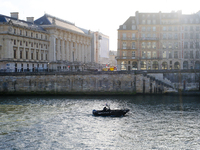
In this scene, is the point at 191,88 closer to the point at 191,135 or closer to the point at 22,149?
the point at 191,135

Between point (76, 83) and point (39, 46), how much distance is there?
35.0 m

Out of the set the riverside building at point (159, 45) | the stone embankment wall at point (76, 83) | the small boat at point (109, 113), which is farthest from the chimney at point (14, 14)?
the small boat at point (109, 113)

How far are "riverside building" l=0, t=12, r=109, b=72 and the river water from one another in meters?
37.3

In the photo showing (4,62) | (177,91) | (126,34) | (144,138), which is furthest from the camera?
(126,34)

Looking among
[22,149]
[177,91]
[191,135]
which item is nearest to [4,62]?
[177,91]

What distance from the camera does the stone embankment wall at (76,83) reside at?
80.6 metres

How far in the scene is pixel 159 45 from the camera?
106500mm

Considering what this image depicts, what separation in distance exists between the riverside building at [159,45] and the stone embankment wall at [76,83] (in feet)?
87.5

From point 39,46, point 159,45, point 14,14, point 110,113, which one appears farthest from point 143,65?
point 110,113

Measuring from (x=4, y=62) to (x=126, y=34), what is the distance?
148ft

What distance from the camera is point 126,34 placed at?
351ft

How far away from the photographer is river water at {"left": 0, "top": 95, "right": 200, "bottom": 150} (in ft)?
115

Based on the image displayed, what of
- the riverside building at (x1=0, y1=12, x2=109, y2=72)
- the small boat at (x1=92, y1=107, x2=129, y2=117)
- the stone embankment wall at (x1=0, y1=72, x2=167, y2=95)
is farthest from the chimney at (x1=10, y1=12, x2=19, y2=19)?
the small boat at (x1=92, y1=107, x2=129, y2=117)

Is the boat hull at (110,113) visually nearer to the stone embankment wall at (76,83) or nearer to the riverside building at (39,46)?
the stone embankment wall at (76,83)
